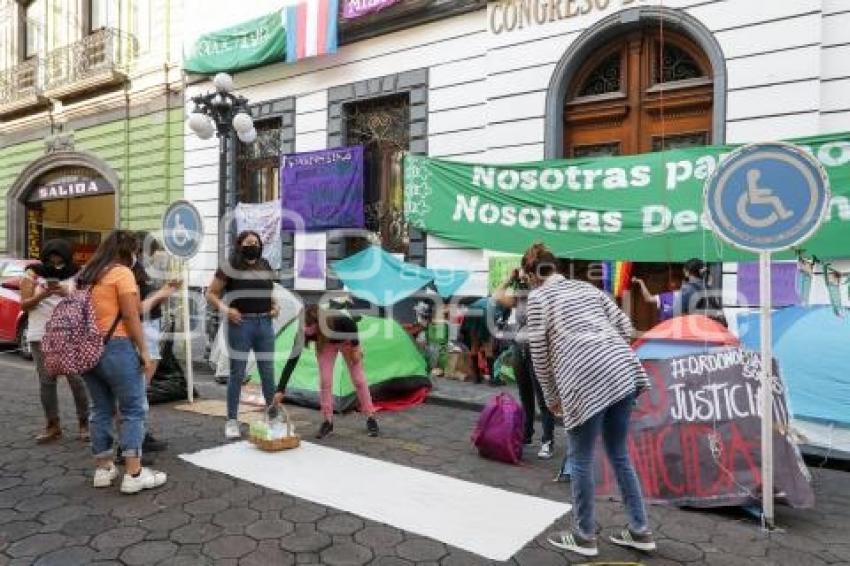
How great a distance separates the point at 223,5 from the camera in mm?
13648

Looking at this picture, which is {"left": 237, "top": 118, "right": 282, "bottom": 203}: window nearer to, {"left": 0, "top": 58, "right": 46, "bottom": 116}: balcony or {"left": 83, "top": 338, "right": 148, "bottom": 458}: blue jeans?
{"left": 0, "top": 58, "right": 46, "bottom": 116}: balcony

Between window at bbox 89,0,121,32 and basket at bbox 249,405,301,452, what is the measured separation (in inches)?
568

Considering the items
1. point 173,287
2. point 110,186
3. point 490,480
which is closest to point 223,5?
point 110,186

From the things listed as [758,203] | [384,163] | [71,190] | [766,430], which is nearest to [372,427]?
[766,430]

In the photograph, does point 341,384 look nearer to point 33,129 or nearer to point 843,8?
point 843,8

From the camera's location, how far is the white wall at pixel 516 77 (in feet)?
24.4

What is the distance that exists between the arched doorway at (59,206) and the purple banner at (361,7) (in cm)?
923

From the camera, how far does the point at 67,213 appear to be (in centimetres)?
2050

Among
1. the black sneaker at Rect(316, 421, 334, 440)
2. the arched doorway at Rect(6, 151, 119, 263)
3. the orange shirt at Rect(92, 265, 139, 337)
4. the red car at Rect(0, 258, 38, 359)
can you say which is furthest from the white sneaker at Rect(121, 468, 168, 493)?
the arched doorway at Rect(6, 151, 119, 263)

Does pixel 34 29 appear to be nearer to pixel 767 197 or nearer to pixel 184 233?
pixel 184 233

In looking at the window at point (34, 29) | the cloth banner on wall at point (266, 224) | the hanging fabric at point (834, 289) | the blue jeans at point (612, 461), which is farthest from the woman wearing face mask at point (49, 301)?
the window at point (34, 29)

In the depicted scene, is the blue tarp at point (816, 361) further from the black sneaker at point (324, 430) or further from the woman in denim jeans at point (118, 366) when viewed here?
the woman in denim jeans at point (118, 366)

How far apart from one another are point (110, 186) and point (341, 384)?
40.6ft

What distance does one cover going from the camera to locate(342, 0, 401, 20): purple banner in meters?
10.9
